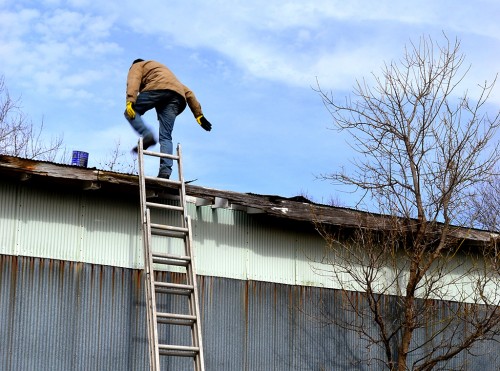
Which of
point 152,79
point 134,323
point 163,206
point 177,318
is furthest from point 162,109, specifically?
point 177,318

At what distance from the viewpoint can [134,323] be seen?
33.3 feet

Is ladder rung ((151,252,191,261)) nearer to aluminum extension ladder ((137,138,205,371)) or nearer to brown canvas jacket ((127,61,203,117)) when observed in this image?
aluminum extension ladder ((137,138,205,371))

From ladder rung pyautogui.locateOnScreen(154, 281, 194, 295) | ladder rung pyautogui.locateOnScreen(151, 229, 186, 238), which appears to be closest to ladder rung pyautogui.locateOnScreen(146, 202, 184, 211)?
ladder rung pyautogui.locateOnScreen(151, 229, 186, 238)

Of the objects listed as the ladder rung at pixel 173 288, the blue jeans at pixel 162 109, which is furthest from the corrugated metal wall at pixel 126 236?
the blue jeans at pixel 162 109

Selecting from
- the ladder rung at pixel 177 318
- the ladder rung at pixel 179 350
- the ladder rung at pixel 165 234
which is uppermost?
the ladder rung at pixel 165 234

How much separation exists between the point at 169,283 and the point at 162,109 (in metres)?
2.53

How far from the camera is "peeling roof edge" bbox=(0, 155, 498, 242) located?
9461 mm

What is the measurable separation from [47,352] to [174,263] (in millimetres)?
1759

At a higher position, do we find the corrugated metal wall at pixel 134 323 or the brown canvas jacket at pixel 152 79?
the brown canvas jacket at pixel 152 79

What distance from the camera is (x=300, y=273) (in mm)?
11844

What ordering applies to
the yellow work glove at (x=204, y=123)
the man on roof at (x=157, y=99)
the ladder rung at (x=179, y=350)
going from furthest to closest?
1. the yellow work glove at (x=204, y=123)
2. the man on roof at (x=157, y=99)
3. the ladder rung at (x=179, y=350)

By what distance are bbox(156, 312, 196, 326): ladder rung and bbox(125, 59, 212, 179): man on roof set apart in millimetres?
1828

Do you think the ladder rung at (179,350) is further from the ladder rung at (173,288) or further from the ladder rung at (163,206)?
the ladder rung at (163,206)

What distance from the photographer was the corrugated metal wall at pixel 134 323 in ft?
31.1
